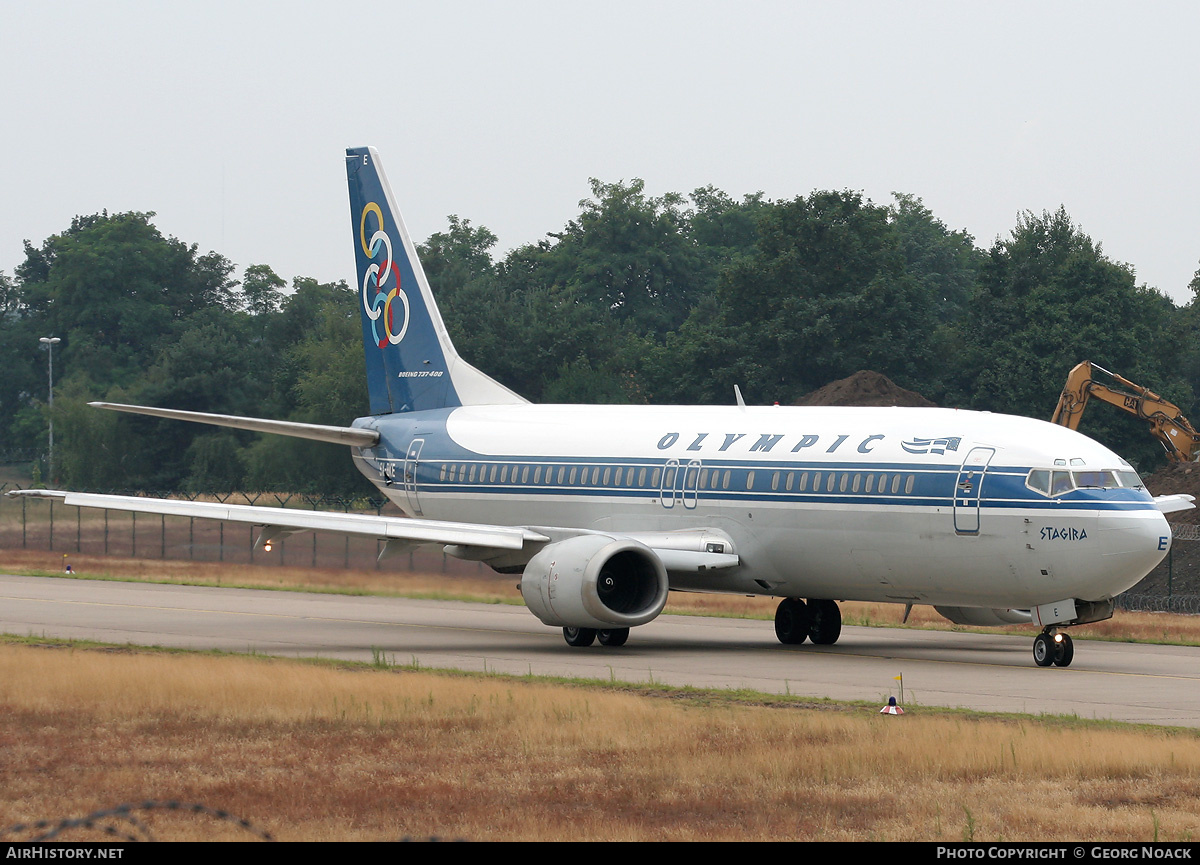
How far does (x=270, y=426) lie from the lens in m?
33.2

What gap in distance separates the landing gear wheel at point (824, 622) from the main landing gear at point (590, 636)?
11.1 feet

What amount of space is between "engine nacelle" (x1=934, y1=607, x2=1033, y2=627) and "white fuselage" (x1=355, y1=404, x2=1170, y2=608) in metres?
2.16

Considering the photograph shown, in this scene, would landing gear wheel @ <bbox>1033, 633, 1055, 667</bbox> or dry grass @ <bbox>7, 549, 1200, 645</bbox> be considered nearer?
landing gear wheel @ <bbox>1033, 633, 1055, 667</bbox>

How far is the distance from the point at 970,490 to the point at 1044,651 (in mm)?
2854

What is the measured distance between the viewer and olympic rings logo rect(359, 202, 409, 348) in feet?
123

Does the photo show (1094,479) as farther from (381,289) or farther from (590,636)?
(381,289)

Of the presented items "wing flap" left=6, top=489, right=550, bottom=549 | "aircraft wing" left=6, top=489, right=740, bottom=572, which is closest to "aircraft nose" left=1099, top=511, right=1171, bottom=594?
"aircraft wing" left=6, top=489, right=740, bottom=572

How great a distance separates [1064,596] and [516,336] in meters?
58.2

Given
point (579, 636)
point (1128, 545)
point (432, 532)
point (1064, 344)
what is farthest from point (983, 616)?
point (1064, 344)

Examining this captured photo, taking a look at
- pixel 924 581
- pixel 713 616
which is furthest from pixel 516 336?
pixel 924 581

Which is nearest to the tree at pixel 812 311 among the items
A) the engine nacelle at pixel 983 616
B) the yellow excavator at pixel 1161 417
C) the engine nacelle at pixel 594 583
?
the yellow excavator at pixel 1161 417

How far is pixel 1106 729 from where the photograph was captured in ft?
62.0

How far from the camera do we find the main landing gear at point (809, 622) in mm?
30484

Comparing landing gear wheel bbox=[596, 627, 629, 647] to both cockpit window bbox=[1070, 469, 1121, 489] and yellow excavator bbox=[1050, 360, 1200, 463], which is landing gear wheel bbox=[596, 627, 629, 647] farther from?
yellow excavator bbox=[1050, 360, 1200, 463]
